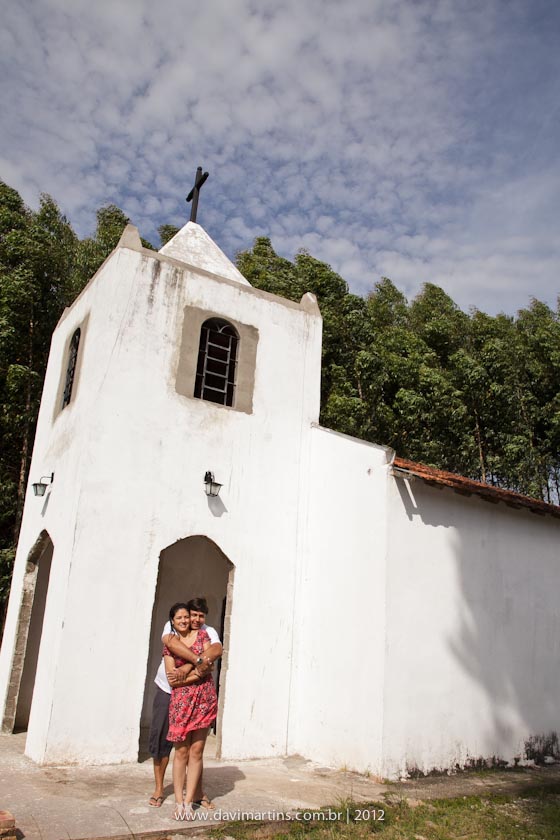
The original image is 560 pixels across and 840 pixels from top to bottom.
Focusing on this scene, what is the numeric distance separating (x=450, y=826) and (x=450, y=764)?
2.61 m

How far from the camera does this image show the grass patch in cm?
516

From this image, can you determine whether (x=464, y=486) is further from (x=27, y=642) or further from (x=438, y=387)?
(x=438, y=387)

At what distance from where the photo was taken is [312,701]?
337 inches

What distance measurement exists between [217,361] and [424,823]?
6555 mm

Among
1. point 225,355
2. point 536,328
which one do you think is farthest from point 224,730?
point 536,328

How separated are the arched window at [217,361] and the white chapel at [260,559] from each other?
1.5 inches

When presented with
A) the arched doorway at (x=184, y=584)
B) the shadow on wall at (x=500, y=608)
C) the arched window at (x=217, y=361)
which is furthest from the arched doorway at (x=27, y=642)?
the shadow on wall at (x=500, y=608)

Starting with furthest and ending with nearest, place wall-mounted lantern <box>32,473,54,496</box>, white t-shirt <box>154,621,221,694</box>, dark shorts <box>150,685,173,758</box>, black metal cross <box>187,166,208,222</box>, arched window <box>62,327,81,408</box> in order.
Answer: black metal cross <box>187,166,208,222</box> → arched window <box>62,327,81,408</box> → wall-mounted lantern <box>32,473,54,496</box> → dark shorts <box>150,685,173,758</box> → white t-shirt <box>154,621,221,694</box>

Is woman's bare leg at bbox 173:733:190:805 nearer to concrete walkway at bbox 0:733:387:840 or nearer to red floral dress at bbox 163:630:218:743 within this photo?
red floral dress at bbox 163:630:218:743

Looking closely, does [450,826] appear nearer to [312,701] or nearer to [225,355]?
[312,701]

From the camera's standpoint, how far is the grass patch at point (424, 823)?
516 centimetres

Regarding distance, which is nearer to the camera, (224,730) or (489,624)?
(224,730)

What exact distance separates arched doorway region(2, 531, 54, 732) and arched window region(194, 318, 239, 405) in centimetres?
327

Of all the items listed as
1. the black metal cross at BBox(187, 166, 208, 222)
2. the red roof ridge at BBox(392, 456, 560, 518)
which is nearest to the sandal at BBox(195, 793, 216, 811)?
the red roof ridge at BBox(392, 456, 560, 518)
